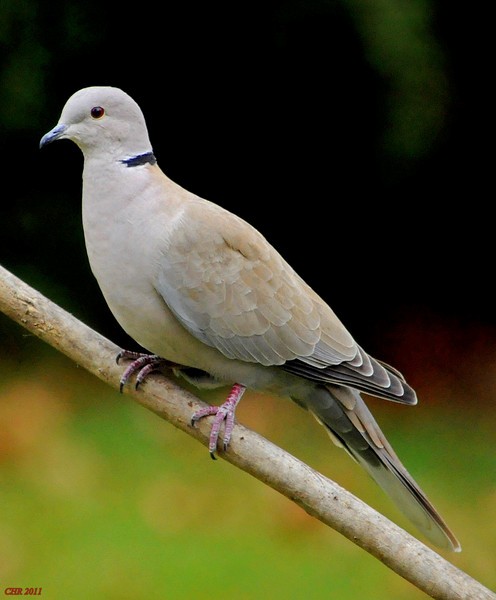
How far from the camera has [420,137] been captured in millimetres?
4895

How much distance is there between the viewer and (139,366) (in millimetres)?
2652

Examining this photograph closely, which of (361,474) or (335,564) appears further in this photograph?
(361,474)

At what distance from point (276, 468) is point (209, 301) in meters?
0.47

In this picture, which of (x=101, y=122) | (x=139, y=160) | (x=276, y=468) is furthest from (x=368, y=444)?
(x=101, y=122)

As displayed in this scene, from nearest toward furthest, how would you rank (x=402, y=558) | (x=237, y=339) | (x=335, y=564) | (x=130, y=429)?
(x=402, y=558), (x=237, y=339), (x=335, y=564), (x=130, y=429)

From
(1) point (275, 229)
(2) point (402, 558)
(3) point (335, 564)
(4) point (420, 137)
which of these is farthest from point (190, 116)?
(2) point (402, 558)

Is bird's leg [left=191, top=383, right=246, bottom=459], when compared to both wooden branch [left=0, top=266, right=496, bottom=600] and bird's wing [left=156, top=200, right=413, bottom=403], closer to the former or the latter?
wooden branch [left=0, top=266, right=496, bottom=600]

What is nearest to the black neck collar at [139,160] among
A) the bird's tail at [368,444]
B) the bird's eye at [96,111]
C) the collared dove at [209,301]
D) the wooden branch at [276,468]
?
the collared dove at [209,301]

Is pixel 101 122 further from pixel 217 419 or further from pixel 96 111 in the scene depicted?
pixel 217 419

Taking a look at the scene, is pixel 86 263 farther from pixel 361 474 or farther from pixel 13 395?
pixel 361 474

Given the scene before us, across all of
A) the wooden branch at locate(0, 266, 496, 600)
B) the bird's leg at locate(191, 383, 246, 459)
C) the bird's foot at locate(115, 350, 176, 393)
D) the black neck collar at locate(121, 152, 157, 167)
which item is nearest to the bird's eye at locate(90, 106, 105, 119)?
the black neck collar at locate(121, 152, 157, 167)

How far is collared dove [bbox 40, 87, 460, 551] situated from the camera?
8.16ft

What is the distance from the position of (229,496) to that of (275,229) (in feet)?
4.73

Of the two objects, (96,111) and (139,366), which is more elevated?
(96,111)
